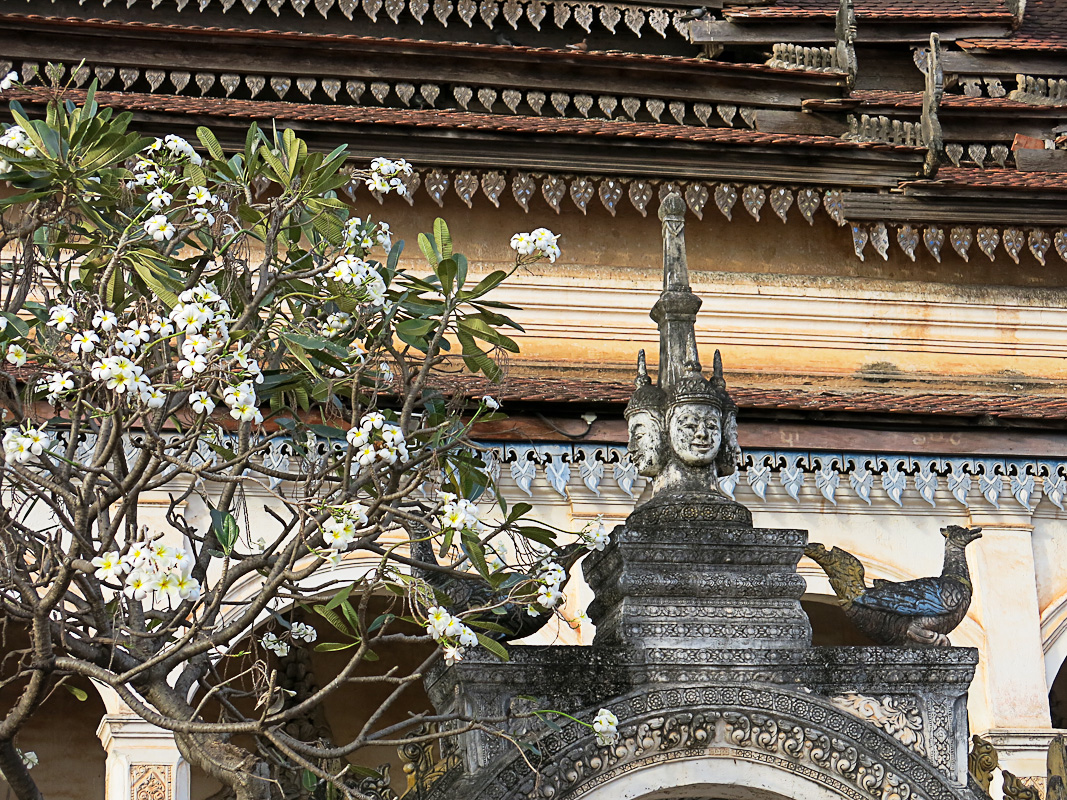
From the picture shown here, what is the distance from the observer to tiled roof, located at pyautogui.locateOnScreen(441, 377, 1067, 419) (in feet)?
38.6

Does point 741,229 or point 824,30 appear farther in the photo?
point 824,30

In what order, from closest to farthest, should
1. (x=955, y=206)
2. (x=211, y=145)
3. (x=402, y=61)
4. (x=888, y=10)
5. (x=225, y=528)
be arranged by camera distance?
(x=225, y=528), (x=211, y=145), (x=955, y=206), (x=402, y=61), (x=888, y=10)

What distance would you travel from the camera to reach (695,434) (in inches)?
234

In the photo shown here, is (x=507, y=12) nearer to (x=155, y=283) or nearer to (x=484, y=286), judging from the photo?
(x=484, y=286)

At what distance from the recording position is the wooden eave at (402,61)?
13.9 meters

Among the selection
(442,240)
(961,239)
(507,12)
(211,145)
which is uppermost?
(507,12)

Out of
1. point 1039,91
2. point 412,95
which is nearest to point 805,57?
point 1039,91

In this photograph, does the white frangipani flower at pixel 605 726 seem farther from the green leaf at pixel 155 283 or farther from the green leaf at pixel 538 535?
the green leaf at pixel 155 283

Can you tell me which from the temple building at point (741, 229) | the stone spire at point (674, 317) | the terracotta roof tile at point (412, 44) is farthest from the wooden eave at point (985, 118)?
the stone spire at point (674, 317)

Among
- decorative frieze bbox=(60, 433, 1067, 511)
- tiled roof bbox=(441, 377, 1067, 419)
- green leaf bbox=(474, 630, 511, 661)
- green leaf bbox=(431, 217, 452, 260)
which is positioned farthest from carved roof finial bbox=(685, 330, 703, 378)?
decorative frieze bbox=(60, 433, 1067, 511)

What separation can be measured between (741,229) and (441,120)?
2.92 metres

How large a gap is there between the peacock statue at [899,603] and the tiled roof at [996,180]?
8269mm

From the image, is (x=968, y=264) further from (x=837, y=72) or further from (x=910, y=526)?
(x=910, y=526)

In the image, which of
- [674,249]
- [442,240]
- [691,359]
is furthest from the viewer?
[674,249]
